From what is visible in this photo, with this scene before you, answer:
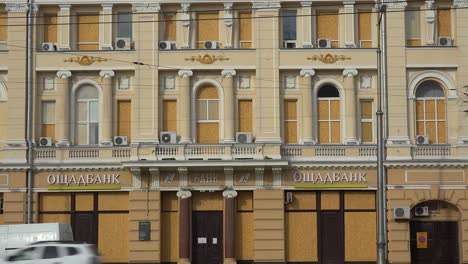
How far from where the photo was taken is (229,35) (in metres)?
42.9

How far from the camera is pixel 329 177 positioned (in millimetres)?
41875

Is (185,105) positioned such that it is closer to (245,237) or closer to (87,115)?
(87,115)

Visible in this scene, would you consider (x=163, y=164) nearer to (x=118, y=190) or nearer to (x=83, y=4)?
(x=118, y=190)

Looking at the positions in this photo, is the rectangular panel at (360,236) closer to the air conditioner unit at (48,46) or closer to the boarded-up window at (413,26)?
the boarded-up window at (413,26)

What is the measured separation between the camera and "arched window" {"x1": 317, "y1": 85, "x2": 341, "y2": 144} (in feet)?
141

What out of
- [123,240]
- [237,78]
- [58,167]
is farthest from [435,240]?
[58,167]

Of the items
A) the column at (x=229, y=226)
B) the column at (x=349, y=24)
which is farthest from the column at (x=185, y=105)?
the column at (x=349, y=24)

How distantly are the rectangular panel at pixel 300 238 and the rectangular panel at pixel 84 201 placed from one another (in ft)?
30.8

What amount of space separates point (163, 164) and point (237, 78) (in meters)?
5.63

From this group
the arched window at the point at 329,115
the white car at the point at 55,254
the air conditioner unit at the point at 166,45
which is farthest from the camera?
the arched window at the point at 329,115

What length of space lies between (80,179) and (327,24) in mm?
14158

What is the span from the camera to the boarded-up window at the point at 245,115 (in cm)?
4300

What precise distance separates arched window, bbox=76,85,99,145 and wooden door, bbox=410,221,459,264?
631 inches

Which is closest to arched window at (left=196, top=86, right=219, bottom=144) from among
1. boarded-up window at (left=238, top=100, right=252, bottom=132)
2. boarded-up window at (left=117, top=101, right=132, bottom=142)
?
boarded-up window at (left=238, top=100, right=252, bottom=132)
